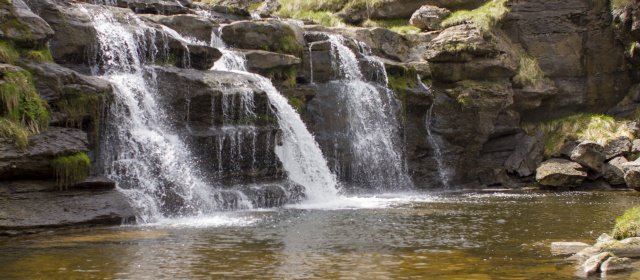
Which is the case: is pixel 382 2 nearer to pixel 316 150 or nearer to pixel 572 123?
pixel 572 123

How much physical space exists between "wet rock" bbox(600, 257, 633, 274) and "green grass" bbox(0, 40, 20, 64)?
13.9 meters

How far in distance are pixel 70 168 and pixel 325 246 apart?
6826 millimetres

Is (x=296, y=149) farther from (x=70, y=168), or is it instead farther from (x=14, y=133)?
(x=14, y=133)

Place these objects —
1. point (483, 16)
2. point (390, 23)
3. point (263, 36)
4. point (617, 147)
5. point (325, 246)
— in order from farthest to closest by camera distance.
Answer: point (390, 23), point (483, 16), point (617, 147), point (263, 36), point (325, 246)

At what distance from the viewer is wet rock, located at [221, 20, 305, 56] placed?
2541cm

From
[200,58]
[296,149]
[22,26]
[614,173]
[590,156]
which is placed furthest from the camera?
[590,156]

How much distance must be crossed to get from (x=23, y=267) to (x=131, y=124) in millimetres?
8582

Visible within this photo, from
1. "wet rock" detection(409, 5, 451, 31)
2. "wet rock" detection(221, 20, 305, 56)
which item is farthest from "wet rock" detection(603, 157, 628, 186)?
"wet rock" detection(221, 20, 305, 56)

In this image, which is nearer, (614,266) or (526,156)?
(614,266)

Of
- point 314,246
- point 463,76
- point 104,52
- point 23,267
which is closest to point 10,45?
point 104,52

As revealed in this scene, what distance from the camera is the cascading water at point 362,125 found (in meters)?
26.5

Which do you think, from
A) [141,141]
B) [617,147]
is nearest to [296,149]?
[141,141]

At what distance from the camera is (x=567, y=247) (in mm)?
12156

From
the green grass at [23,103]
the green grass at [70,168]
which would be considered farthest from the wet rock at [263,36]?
the green grass at [70,168]
